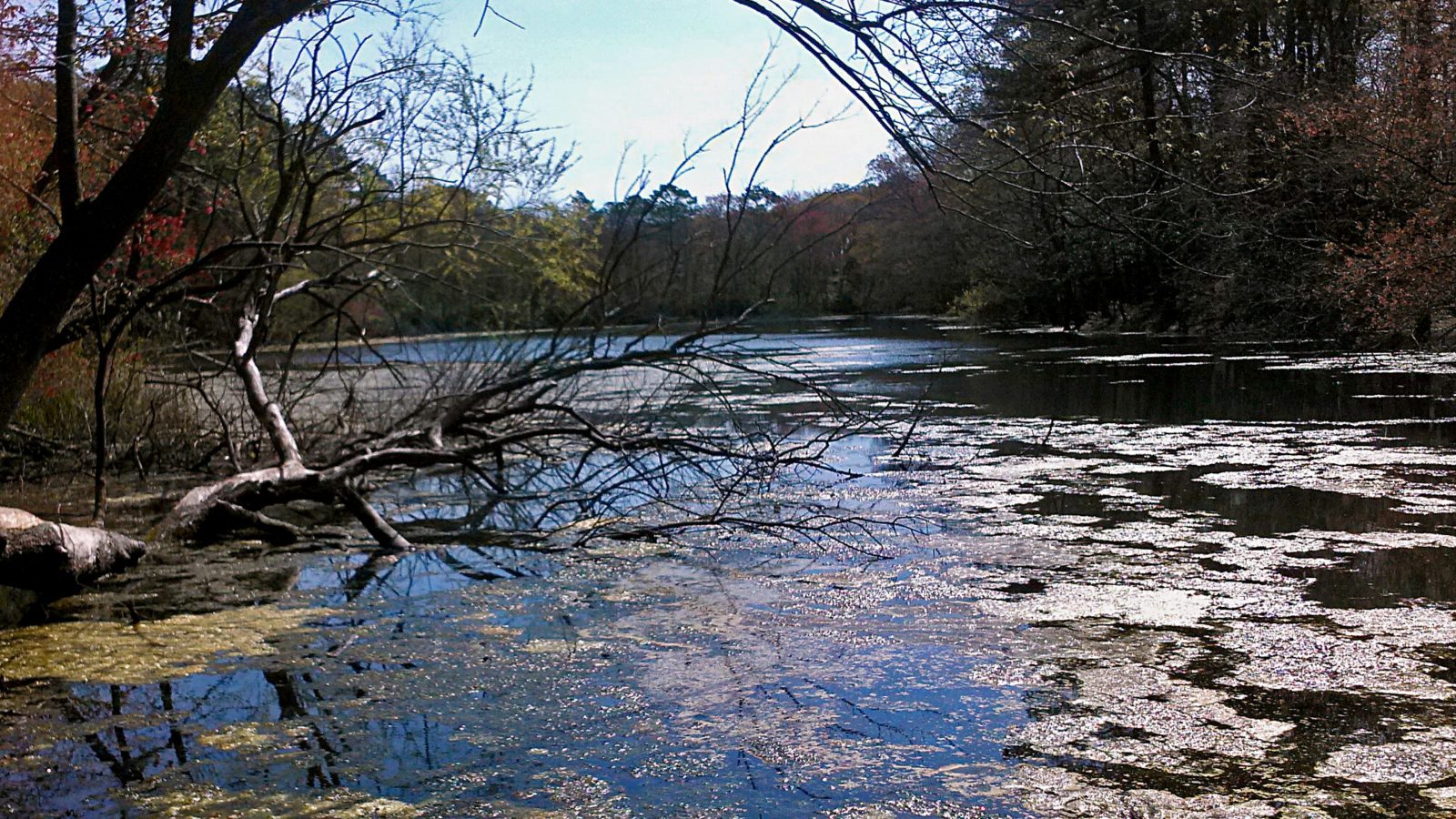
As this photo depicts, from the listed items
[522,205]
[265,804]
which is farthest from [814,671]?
[522,205]

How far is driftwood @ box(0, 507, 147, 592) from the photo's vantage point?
16.5 ft

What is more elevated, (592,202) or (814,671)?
(592,202)

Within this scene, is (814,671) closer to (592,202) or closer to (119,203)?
(119,203)

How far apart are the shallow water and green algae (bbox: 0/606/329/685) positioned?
0.06 feet

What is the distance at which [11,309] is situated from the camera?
3.62m

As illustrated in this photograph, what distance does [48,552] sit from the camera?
5129mm

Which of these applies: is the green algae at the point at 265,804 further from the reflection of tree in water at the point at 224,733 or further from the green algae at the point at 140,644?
the green algae at the point at 140,644

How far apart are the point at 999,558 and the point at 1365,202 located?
15530 mm

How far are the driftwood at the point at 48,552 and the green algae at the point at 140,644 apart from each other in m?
0.25

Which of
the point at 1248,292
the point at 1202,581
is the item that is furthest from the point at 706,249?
the point at 1248,292

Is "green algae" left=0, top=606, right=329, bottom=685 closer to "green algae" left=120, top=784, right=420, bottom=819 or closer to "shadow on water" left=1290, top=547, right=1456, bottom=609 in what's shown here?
"green algae" left=120, top=784, right=420, bottom=819

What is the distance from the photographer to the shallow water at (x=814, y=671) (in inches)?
126

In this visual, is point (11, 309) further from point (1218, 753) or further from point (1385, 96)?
point (1385, 96)

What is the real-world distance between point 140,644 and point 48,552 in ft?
2.51
